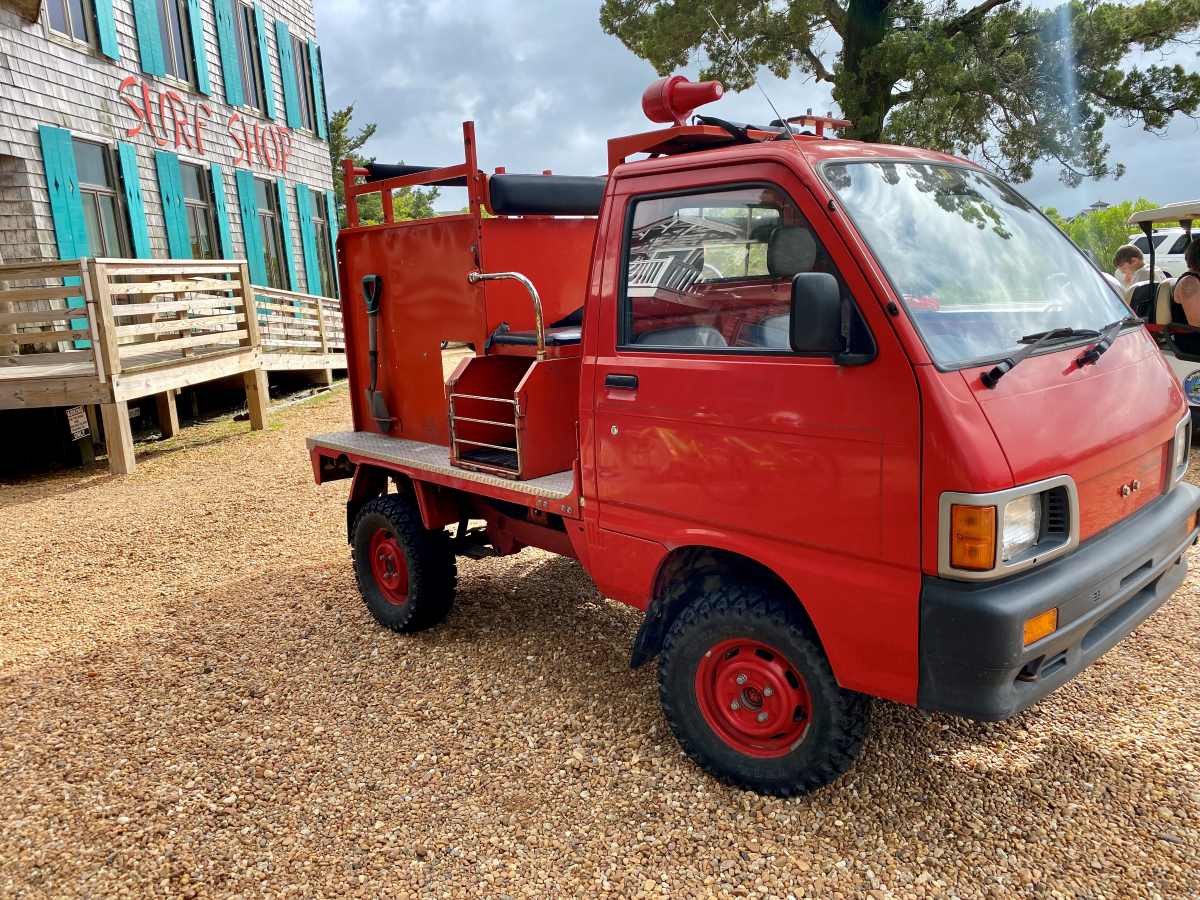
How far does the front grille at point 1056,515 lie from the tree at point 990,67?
40.4ft

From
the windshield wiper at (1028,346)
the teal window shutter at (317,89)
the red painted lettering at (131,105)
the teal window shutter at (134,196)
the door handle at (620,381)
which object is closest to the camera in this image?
the windshield wiper at (1028,346)

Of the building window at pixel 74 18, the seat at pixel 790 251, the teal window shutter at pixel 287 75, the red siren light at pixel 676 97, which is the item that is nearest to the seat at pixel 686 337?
the seat at pixel 790 251

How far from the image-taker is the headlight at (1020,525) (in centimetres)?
241

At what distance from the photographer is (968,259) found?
2.87 metres

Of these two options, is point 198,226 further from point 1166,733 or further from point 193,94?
point 1166,733

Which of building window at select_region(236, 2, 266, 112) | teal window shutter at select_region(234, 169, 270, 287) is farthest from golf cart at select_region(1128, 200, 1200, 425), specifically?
building window at select_region(236, 2, 266, 112)

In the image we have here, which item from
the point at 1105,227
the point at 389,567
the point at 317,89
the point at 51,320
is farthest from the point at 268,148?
the point at 1105,227

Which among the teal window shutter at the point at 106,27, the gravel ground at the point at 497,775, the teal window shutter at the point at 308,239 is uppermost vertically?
the teal window shutter at the point at 106,27

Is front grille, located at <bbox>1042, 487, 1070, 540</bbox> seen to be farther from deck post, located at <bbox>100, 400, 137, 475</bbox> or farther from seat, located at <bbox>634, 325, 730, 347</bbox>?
deck post, located at <bbox>100, 400, 137, 475</bbox>

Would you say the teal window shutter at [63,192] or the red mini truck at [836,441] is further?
the teal window shutter at [63,192]

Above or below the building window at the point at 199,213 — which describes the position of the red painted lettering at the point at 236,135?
above

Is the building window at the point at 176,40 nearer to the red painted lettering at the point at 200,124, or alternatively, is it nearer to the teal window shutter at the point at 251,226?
the red painted lettering at the point at 200,124

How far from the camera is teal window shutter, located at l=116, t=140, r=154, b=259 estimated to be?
11.5 meters

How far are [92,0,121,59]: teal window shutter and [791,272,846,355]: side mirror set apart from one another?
40.4 feet
